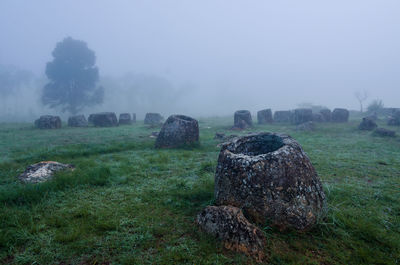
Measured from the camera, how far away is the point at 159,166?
22.8ft

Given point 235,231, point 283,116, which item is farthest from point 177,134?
point 283,116

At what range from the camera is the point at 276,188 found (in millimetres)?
3404

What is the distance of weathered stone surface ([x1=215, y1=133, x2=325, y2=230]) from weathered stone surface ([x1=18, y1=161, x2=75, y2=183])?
4.51 m

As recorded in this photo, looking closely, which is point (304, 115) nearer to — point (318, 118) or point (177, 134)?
point (318, 118)

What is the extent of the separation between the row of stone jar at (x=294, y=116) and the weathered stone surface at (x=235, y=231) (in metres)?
15.6

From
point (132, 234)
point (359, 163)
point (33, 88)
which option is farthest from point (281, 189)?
point (33, 88)

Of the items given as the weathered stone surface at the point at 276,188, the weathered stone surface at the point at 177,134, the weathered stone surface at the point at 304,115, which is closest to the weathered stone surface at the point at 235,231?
the weathered stone surface at the point at 276,188

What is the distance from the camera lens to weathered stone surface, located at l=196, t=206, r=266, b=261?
113 inches

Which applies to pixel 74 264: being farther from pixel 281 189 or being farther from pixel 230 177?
pixel 281 189

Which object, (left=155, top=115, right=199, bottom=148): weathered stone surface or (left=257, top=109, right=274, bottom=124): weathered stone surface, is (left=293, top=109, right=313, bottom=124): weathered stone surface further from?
(left=155, top=115, right=199, bottom=148): weathered stone surface

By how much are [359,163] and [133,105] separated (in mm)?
58942

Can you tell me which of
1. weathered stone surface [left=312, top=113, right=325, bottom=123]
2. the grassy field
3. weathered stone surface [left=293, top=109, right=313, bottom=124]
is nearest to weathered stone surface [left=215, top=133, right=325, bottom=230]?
the grassy field

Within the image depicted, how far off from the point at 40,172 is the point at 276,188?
566 centimetres

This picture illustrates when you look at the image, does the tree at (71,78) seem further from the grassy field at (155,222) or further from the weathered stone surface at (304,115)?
the grassy field at (155,222)
